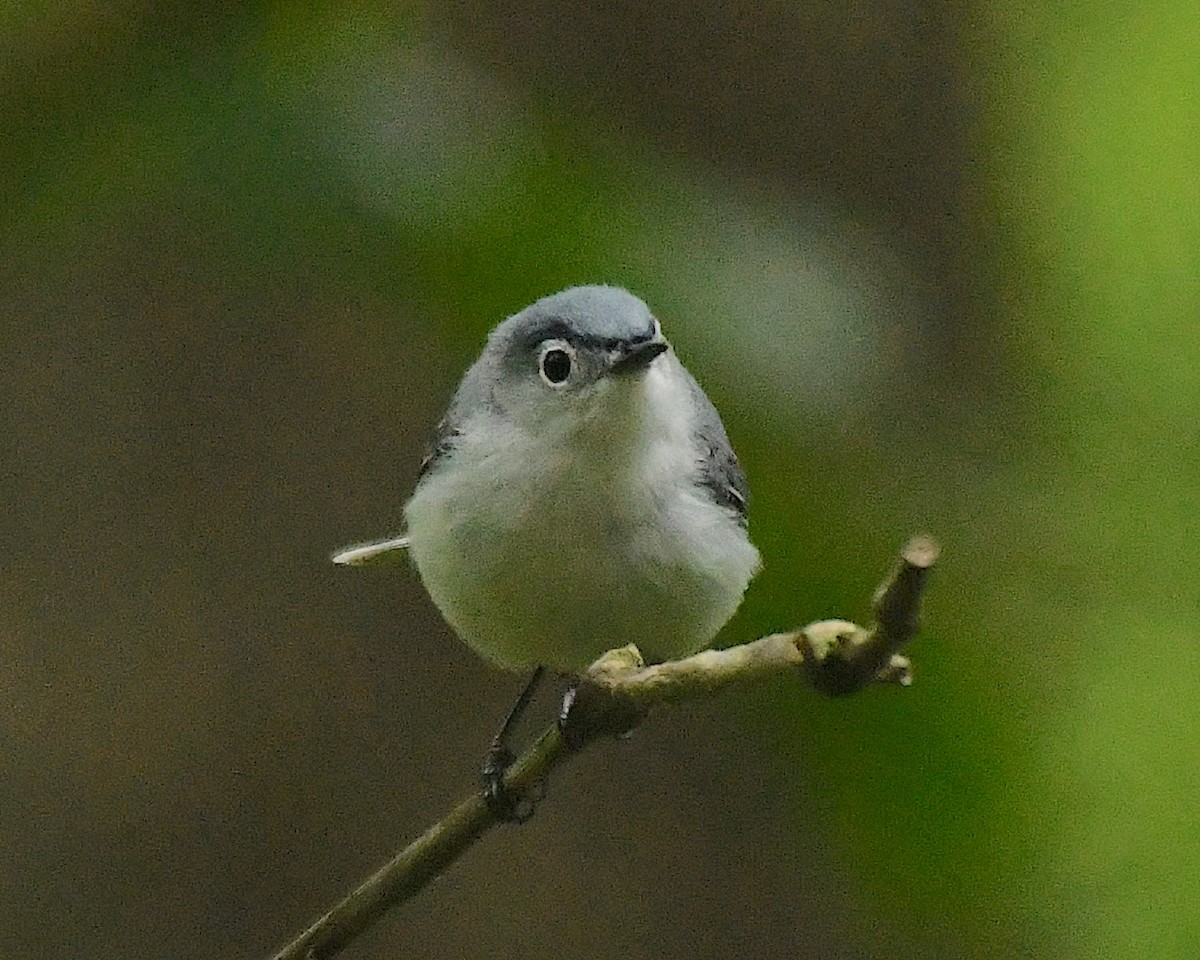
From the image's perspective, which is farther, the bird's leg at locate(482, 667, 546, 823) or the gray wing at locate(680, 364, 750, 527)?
the gray wing at locate(680, 364, 750, 527)

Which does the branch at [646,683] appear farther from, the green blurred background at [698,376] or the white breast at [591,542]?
the green blurred background at [698,376]

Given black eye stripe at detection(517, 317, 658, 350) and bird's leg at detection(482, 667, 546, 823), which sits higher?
black eye stripe at detection(517, 317, 658, 350)

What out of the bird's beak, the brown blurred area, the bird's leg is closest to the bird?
the bird's beak

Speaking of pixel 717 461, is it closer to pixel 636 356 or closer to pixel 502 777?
pixel 636 356

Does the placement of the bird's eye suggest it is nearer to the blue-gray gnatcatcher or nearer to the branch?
the blue-gray gnatcatcher

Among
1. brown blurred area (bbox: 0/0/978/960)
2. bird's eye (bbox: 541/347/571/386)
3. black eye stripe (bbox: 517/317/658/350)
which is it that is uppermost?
black eye stripe (bbox: 517/317/658/350)

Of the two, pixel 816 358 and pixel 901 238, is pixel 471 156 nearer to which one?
pixel 816 358

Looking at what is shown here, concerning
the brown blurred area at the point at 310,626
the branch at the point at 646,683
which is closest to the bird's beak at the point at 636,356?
the branch at the point at 646,683
